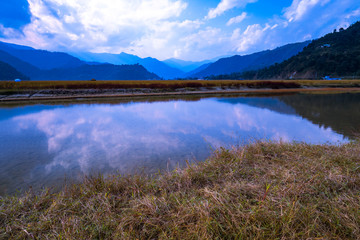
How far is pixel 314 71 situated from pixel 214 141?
3646 inches

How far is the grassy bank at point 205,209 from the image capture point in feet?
5.92

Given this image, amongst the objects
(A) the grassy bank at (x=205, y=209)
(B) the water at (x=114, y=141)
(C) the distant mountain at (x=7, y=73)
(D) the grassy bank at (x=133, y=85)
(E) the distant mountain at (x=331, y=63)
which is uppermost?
(C) the distant mountain at (x=7, y=73)

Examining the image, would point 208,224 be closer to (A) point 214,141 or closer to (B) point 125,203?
(B) point 125,203

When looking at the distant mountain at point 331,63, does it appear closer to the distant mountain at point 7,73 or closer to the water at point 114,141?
the water at point 114,141

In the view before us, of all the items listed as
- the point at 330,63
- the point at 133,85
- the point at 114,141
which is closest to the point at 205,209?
the point at 114,141

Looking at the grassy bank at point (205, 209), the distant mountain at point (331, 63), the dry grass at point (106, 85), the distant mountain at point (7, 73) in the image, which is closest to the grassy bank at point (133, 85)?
the dry grass at point (106, 85)

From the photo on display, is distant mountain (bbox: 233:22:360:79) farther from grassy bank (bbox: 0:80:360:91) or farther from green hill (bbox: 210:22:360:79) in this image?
grassy bank (bbox: 0:80:360:91)

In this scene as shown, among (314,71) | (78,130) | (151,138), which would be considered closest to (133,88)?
(78,130)

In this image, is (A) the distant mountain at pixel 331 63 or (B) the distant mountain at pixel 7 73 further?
(B) the distant mountain at pixel 7 73

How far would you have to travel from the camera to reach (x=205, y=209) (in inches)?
81.7

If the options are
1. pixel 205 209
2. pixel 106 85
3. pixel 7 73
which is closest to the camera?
pixel 205 209

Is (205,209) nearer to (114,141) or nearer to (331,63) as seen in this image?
(114,141)

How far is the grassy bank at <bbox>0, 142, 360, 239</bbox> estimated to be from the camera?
71.1 inches

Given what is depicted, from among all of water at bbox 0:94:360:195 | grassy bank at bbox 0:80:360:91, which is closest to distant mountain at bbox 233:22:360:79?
grassy bank at bbox 0:80:360:91
